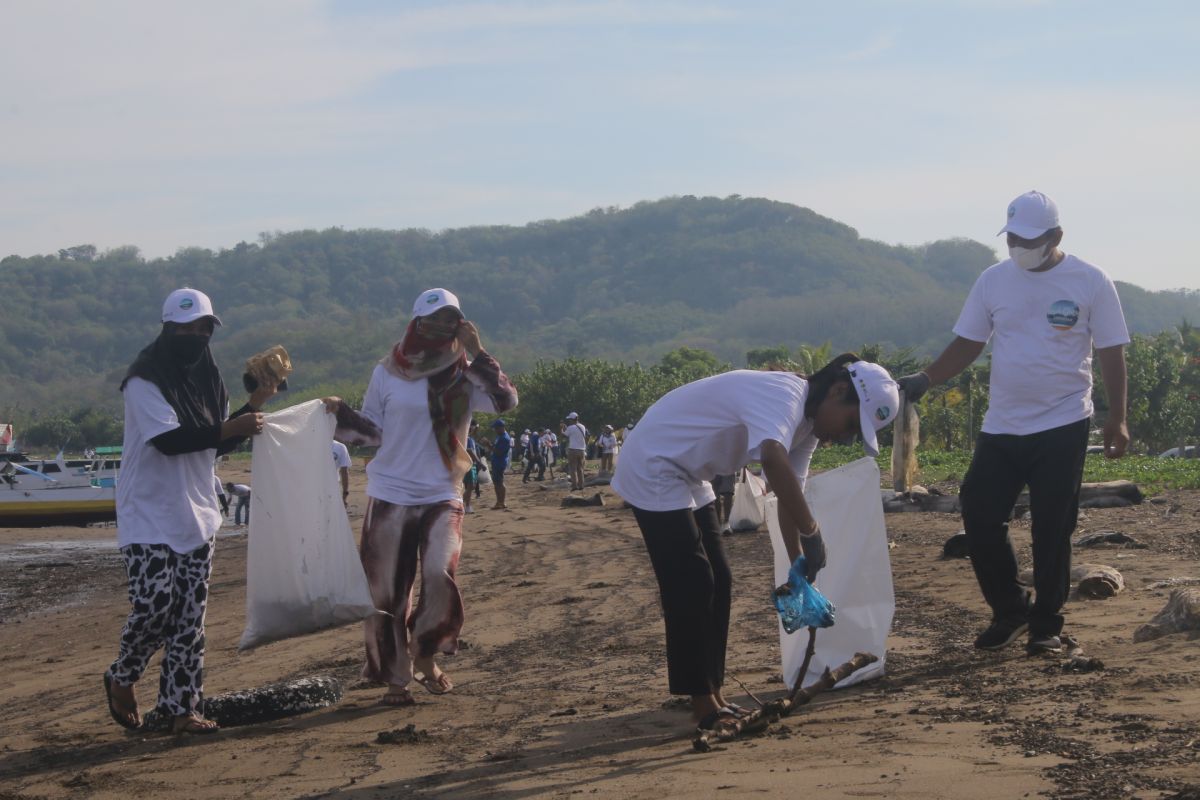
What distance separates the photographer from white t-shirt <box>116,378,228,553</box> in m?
5.43

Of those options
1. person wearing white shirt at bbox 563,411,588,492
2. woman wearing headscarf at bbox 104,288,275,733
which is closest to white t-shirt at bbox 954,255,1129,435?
woman wearing headscarf at bbox 104,288,275,733

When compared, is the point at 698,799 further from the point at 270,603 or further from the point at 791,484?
the point at 270,603

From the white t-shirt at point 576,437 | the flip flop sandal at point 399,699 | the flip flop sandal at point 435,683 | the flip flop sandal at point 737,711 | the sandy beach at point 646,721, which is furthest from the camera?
the white t-shirt at point 576,437

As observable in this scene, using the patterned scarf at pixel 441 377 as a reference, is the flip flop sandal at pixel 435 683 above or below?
below

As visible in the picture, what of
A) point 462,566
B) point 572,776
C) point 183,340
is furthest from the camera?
point 462,566

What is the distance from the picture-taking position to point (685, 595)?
495 centimetres

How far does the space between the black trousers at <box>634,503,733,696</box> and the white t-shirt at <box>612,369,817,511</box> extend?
78 millimetres

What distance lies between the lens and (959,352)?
629 cm

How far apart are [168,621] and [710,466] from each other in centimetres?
234

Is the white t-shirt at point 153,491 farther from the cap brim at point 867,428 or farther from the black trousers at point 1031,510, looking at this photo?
the black trousers at point 1031,510

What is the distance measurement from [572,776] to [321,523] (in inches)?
85.2

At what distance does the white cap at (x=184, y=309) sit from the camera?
17.9ft

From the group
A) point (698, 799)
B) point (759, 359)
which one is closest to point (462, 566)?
point (698, 799)

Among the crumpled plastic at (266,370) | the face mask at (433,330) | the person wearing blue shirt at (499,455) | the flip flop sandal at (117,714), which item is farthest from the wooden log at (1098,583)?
the person wearing blue shirt at (499,455)
